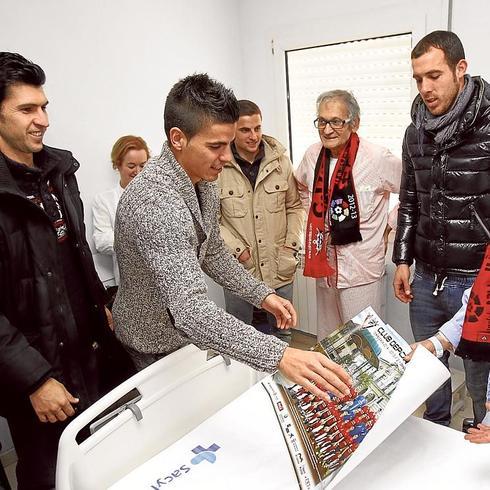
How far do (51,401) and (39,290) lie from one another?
330 millimetres

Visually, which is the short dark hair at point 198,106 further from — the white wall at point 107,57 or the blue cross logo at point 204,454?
the white wall at point 107,57

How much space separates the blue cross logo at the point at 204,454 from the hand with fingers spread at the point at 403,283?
48.0 inches

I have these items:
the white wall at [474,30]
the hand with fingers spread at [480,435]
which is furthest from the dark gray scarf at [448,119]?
the hand with fingers spread at [480,435]

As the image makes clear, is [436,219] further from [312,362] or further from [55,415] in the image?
[55,415]

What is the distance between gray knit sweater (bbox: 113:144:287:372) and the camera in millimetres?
1099

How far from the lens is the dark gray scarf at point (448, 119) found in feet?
5.65

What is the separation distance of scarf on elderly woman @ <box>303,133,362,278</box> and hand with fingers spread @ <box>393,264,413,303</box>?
0.94ft

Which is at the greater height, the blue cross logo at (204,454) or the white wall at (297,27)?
the white wall at (297,27)

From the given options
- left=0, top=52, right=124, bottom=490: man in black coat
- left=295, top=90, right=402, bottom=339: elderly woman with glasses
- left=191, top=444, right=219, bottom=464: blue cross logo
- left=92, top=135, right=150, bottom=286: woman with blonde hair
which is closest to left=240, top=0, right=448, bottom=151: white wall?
left=295, top=90, right=402, bottom=339: elderly woman with glasses

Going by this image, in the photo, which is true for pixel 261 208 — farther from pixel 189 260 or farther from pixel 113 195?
pixel 189 260

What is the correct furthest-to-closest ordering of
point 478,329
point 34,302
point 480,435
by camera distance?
point 34,302 → point 478,329 → point 480,435

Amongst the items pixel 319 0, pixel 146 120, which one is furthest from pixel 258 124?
pixel 319 0

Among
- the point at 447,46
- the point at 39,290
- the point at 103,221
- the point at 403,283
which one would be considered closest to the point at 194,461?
the point at 39,290

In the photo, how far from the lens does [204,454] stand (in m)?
1.14
